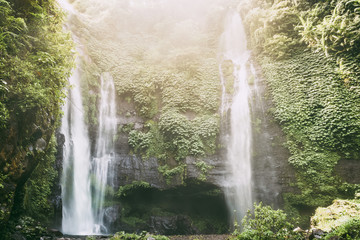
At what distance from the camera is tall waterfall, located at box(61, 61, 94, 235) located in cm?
869

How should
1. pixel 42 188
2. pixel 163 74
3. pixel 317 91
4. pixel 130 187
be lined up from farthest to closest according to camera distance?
pixel 163 74
pixel 130 187
pixel 317 91
pixel 42 188

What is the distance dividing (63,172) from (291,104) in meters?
10.9

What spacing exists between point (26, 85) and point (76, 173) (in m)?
5.83

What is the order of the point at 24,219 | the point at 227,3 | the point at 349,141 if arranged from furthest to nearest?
the point at 227,3 → the point at 349,141 → the point at 24,219

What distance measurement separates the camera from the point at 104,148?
11.5m

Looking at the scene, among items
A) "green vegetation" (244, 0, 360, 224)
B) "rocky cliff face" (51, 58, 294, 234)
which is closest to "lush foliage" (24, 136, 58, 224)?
"rocky cliff face" (51, 58, 294, 234)

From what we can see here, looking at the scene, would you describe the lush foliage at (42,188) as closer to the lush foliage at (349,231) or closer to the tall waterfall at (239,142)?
the tall waterfall at (239,142)

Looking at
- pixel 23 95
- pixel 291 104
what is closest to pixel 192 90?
pixel 291 104

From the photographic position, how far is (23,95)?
15.7 ft

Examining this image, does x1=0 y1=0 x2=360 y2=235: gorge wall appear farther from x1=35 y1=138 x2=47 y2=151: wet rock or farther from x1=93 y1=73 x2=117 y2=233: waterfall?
x1=93 y1=73 x2=117 y2=233: waterfall

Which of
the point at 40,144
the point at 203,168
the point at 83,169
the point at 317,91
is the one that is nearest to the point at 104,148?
the point at 83,169

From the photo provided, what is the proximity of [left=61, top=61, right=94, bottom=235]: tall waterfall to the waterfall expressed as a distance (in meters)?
0.42

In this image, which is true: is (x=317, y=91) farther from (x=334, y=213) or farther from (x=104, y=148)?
(x=104, y=148)

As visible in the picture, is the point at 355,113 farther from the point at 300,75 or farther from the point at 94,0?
the point at 94,0
